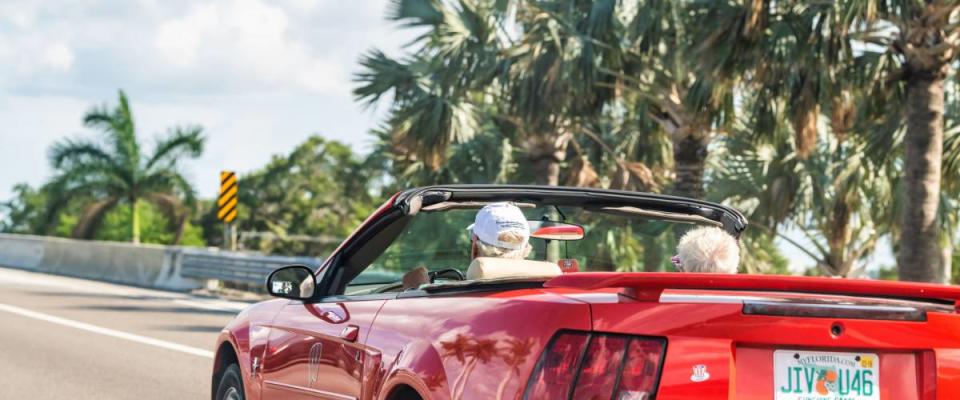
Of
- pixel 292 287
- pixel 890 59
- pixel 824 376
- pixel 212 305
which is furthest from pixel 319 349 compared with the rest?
pixel 212 305

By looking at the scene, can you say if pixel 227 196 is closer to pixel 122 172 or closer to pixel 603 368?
pixel 122 172

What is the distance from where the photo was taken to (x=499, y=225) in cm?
538

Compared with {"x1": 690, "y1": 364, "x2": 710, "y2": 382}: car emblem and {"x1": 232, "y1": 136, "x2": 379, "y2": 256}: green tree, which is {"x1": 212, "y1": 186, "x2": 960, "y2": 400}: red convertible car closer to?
{"x1": 690, "y1": 364, "x2": 710, "y2": 382}: car emblem

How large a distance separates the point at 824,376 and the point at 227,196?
89.9 ft

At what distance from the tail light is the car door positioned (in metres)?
1.37

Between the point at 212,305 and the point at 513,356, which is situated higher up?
the point at 513,356

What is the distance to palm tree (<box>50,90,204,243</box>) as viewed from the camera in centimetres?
4422

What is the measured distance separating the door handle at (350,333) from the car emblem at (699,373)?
5.59 ft

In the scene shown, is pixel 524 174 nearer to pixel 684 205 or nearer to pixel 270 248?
pixel 684 205

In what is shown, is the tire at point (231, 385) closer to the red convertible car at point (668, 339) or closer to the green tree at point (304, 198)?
the red convertible car at point (668, 339)

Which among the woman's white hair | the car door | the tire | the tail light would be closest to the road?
the tire

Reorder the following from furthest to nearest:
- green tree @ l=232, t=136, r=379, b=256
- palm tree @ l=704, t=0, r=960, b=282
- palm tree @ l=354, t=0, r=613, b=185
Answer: green tree @ l=232, t=136, r=379, b=256 → palm tree @ l=354, t=0, r=613, b=185 → palm tree @ l=704, t=0, r=960, b=282

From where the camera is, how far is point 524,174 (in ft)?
97.1

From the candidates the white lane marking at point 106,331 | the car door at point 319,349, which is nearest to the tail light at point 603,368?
the car door at point 319,349
